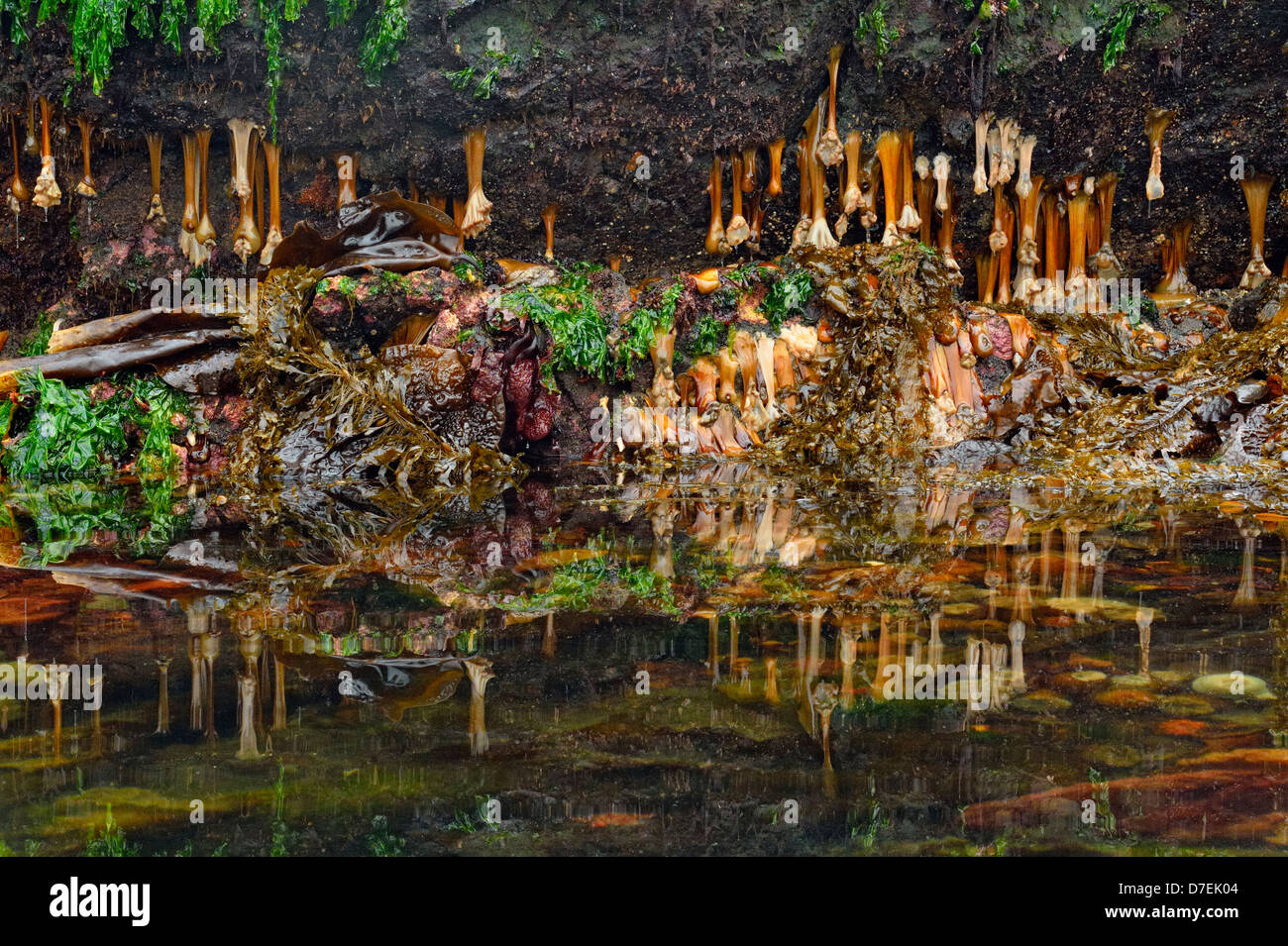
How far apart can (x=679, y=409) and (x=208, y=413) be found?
2778 mm

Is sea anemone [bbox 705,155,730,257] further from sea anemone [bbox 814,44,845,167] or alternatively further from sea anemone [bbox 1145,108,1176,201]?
sea anemone [bbox 1145,108,1176,201]

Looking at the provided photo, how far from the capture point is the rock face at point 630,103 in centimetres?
617

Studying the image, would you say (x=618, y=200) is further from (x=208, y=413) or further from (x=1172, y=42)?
(x=1172, y=42)

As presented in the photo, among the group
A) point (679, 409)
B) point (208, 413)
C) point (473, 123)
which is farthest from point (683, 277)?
point (208, 413)

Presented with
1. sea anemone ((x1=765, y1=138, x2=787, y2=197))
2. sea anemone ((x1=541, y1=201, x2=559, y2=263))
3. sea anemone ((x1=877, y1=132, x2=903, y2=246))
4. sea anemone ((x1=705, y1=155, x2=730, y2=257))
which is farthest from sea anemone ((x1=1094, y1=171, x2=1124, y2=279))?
sea anemone ((x1=541, y1=201, x2=559, y2=263))

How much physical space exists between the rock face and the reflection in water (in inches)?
166

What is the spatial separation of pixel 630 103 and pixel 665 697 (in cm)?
549

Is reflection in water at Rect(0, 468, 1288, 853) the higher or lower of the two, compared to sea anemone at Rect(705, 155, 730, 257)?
lower

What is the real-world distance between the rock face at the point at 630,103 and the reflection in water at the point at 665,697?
13.8 ft

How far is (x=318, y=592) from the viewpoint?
8.17ft

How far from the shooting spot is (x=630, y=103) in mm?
6469

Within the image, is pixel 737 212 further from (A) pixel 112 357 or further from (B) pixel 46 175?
(B) pixel 46 175

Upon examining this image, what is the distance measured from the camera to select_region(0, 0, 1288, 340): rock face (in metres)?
6.17

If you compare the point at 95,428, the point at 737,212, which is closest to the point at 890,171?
the point at 737,212
